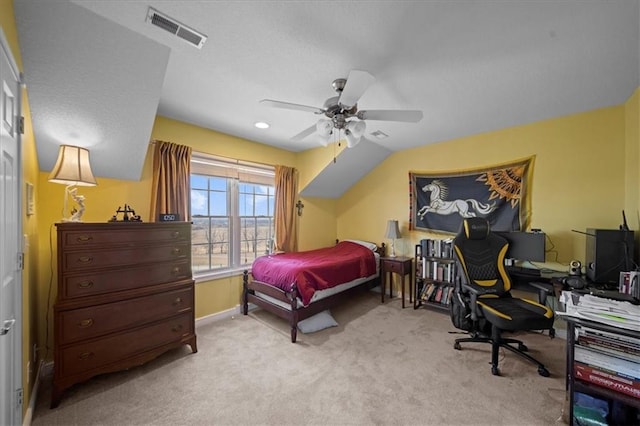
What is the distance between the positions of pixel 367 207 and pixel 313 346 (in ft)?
8.77

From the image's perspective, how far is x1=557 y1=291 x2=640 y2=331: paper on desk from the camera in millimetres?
1396

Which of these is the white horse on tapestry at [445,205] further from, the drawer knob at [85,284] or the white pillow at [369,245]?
the drawer knob at [85,284]

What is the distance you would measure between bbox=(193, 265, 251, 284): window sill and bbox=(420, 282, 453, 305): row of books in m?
2.60

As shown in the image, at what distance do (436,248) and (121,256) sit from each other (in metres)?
3.60

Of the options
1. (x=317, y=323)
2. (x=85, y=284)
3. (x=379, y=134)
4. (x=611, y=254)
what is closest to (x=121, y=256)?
(x=85, y=284)

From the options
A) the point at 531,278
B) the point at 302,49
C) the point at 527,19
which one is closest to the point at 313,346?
the point at 531,278

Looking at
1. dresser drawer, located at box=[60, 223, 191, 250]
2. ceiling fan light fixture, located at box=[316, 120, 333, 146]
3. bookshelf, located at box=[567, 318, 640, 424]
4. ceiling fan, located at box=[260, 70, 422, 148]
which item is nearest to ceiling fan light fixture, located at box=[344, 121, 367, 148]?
ceiling fan, located at box=[260, 70, 422, 148]

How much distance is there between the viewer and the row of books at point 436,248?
11.1ft

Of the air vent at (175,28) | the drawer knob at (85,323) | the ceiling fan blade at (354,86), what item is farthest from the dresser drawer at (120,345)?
the ceiling fan blade at (354,86)

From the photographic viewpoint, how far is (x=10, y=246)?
1306 millimetres

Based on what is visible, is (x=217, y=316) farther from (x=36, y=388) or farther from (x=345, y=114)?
(x=345, y=114)

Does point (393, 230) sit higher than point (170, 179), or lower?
lower

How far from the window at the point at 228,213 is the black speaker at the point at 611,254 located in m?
3.73

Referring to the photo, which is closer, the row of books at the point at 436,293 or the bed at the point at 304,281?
the bed at the point at 304,281
